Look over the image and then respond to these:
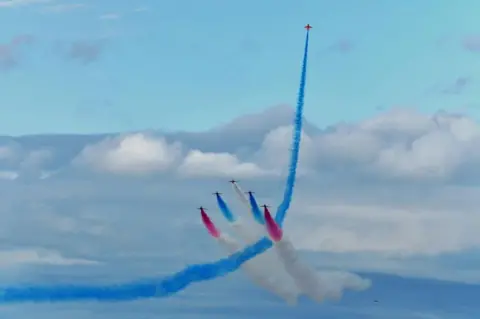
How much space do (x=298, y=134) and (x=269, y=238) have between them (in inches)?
275

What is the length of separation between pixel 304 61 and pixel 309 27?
235 cm

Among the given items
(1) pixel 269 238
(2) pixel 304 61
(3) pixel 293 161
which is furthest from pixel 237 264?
(2) pixel 304 61

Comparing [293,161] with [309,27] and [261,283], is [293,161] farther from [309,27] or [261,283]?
[261,283]

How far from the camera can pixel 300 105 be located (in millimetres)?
68375

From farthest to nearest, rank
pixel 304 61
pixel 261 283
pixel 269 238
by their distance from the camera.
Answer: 1. pixel 261 283
2. pixel 269 238
3. pixel 304 61

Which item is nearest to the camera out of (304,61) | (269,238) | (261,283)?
Result: (304,61)

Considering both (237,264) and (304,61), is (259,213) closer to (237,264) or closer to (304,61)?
(237,264)

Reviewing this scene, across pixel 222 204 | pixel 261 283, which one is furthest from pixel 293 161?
pixel 261 283

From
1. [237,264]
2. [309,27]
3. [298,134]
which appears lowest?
[237,264]

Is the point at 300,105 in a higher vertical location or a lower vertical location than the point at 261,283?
higher

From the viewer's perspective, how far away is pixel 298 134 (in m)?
68.6

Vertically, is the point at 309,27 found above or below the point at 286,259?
above

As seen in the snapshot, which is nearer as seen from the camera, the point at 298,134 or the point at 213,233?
the point at 298,134

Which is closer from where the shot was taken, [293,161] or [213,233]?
[293,161]
